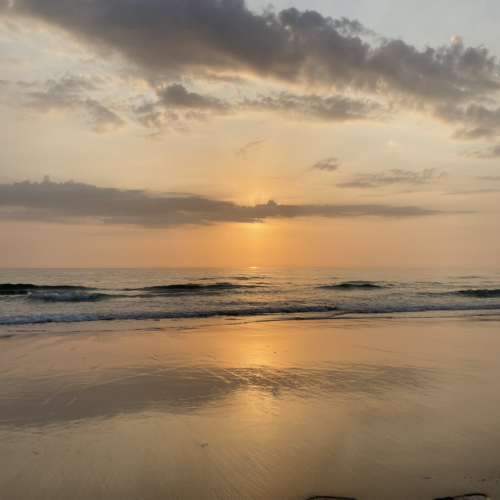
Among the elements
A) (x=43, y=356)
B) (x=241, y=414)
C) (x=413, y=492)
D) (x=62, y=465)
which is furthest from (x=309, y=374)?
(x=43, y=356)

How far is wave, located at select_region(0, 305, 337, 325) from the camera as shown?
54.7 ft

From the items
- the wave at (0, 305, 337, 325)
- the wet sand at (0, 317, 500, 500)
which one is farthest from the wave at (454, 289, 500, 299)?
the wet sand at (0, 317, 500, 500)

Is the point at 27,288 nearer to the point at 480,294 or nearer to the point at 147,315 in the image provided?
the point at 147,315

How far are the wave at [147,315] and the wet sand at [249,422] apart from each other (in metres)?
6.76

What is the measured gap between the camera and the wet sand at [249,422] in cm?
372

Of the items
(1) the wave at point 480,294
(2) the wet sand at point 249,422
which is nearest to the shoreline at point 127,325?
(2) the wet sand at point 249,422

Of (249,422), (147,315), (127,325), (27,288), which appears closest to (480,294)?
(147,315)

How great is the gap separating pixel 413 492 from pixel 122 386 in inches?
205

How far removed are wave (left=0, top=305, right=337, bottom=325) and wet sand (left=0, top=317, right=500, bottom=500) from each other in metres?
6.76

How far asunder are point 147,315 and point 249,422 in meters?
14.4

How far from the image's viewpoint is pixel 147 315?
736 inches

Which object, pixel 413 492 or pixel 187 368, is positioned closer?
pixel 413 492

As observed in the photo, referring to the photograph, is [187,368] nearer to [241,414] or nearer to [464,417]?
[241,414]

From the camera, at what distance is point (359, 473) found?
386 cm
